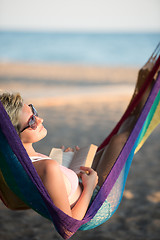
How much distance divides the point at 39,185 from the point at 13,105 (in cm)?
30

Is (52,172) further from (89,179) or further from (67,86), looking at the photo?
(67,86)

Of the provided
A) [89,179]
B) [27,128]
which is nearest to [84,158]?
[89,179]

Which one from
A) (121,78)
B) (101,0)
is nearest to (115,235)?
(121,78)

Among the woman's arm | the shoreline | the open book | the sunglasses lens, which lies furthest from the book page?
the shoreline

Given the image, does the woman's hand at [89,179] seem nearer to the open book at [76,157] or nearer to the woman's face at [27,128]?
the open book at [76,157]

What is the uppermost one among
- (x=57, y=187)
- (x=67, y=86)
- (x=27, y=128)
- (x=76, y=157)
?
(x=27, y=128)

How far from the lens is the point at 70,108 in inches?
210

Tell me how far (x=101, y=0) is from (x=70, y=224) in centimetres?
2726

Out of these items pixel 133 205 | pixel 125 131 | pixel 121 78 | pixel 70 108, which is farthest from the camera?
pixel 121 78

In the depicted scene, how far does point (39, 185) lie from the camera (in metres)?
1.12

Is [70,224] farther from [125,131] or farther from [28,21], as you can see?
[28,21]

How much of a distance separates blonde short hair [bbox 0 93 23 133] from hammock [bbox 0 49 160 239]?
0.07 m

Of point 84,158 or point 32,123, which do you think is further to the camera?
point 84,158

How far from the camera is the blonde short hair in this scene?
1178 mm
